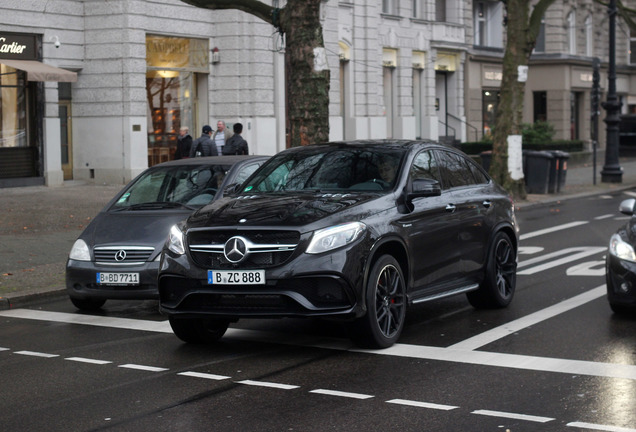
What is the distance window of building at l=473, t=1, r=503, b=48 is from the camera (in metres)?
52.6

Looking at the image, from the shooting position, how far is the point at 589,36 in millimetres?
59406

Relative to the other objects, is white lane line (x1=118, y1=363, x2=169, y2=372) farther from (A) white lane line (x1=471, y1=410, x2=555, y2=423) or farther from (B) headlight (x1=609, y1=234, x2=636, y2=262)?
(B) headlight (x1=609, y1=234, x2=636, y2=262)

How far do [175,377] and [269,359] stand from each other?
89 centimetres

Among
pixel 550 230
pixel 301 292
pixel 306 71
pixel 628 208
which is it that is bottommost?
pixel 550 230

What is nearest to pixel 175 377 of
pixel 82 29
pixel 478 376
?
pixel 478 376

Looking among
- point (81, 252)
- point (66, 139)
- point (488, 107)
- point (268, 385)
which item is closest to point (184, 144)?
point (66, 139)

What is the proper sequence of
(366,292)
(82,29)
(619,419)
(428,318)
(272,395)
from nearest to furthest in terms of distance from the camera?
(619,419) < (272,395) < (366,292) < (428,318) < (82,29)

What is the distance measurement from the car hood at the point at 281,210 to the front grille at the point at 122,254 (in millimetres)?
1922

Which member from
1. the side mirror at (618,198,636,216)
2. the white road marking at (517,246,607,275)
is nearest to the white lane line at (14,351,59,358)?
the side mirror at (618,198,636,216)

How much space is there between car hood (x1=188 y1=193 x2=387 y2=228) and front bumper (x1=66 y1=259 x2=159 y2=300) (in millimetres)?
1858

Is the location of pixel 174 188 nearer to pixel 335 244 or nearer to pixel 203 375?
pixel 335 244

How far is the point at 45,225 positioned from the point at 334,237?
1246 centimetres

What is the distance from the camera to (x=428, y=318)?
34.5ft

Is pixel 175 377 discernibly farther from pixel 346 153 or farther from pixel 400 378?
pixel 346 153
